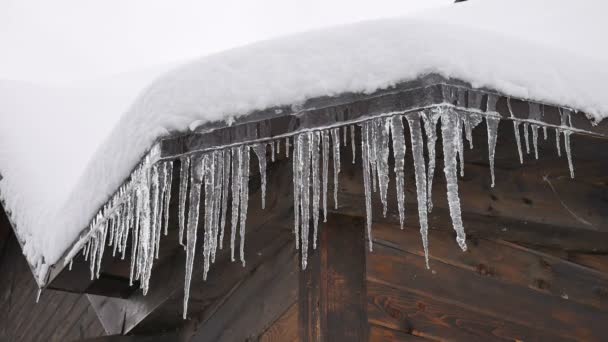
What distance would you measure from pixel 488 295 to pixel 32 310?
3551 millimetres

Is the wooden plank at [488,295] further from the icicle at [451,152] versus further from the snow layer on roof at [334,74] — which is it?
the snow layer on roof at [334,74]

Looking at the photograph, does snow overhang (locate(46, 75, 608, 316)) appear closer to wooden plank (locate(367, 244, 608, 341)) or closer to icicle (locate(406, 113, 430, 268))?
icicle (locate(406, 113, 430, 268))

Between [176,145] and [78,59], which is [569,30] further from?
[78,59]

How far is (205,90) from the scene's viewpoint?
75.9 inches

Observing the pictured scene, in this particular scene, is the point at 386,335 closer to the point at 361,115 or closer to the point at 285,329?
the point at 285,329

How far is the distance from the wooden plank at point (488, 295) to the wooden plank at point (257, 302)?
0.28 metres

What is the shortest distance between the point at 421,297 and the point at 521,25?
1279mm

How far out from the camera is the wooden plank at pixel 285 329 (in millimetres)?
2154

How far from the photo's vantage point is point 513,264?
7.97 ft

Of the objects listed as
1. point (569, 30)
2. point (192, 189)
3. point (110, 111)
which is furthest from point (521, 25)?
point (110, 111)

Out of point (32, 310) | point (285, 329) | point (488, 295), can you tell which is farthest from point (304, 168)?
point (32, 310)

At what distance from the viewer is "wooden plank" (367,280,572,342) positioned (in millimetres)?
2186

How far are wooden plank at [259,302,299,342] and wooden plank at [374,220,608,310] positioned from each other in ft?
1.26

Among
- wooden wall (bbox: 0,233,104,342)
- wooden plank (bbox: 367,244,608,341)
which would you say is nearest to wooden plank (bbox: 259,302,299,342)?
wooden plank (bbox: 367,244,608,341)
